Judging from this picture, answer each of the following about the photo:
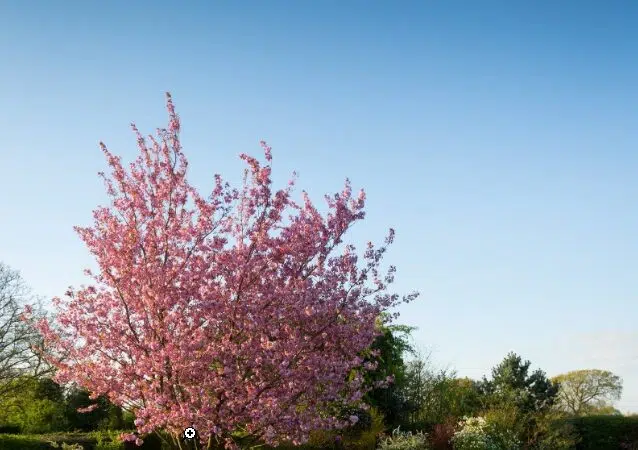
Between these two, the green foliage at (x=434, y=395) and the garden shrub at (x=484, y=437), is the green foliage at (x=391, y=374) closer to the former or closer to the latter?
the green foliage at (x=434, y=395)

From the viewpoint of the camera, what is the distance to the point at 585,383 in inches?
2152

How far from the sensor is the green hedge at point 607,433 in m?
23.7

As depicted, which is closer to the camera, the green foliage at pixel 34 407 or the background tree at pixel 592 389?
the green foliage at pixel 34 407

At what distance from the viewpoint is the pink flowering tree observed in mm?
9844

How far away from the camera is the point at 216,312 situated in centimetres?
982

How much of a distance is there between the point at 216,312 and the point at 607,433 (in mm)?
19836

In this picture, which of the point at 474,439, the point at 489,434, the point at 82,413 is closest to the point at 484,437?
the point at 474,439

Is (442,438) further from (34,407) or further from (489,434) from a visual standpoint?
(34,407)

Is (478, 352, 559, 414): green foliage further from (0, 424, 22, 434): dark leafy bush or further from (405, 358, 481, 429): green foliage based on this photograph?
(0, 424, 22, 434): dark leafy bush

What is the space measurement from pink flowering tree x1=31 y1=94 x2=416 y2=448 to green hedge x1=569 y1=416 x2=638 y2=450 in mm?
16782

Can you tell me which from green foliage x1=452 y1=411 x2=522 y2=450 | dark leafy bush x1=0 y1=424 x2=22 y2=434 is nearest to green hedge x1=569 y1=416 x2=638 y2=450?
green foliage x1=452 y1=411 x2=522 y2=450

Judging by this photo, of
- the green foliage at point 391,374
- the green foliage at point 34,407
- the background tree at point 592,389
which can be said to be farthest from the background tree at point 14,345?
the background tree at point 592,389

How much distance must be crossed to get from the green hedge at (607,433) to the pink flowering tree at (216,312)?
16782mm

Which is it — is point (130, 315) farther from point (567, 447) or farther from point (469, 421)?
point (567, 447)
